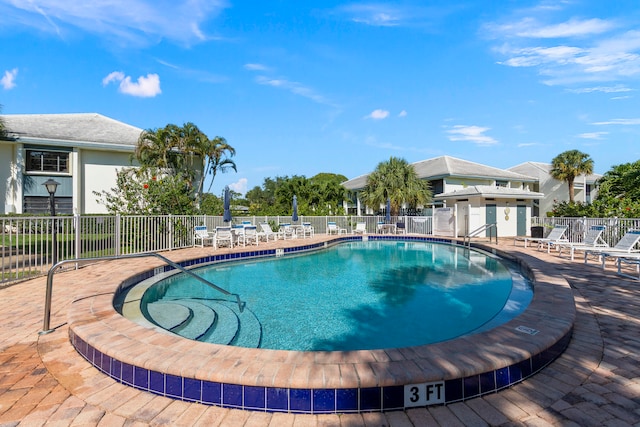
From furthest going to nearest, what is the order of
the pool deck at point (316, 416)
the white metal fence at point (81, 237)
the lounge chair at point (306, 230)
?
1. the lounge chair at point (306, 230)
2. the white metal fence at point (81, 237)
3. the pool deck at point (316, 416)

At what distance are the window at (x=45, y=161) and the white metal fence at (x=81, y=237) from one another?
32.2 feet

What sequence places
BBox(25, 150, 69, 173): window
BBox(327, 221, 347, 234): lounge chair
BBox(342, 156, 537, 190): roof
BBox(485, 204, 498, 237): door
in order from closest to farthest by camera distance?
1. BBox(485, 204, 498, 237): door
2. BBox(25, 150, 69, 173): window
3. BBox(327, 221, 347, 234): lounge chair
4. BBox(342, 156, 537, 190): roof

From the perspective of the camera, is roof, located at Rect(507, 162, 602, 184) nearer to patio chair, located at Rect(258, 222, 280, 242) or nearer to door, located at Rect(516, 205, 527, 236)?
door, located at Rect(516, 205, 527, 236)

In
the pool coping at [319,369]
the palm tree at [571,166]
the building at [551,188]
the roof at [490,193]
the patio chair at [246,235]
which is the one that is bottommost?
the pool coping at [319,369]

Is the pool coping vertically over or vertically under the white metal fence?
under

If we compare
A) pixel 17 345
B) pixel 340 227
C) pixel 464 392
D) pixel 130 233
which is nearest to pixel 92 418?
pixel 17 345

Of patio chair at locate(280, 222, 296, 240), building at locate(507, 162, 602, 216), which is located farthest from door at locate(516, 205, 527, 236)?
building at locate(507, 162, 602, 216)

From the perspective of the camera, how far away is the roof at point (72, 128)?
18484mm

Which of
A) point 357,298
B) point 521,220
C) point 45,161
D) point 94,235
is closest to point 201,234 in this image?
point 94,235

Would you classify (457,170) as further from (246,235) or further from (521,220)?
(246,235)

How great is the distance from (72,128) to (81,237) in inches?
659

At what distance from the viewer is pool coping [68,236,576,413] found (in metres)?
2.26

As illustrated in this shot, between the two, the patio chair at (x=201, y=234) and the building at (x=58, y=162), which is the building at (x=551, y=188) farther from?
the building at (x=58, y=162)

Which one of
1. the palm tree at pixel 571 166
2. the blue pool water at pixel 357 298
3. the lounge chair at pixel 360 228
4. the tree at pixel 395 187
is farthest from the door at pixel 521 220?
the palm tree at pixel 571 166
